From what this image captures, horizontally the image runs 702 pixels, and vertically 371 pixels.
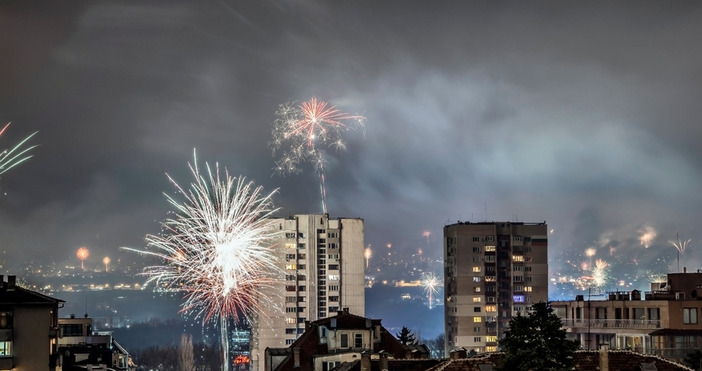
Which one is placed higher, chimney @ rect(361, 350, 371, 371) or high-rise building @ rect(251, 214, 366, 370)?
high-rise building @ rect(251, 214, 366, 370)

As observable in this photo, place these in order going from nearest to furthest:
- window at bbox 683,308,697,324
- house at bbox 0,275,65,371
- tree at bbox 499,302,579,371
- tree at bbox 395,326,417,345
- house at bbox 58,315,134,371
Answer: tree at bbox 499,302,579,371, house at bbox 0,275,65,371, window at bbox 683,308,697,324, house at bbox 58,315,134,371, tree at bbox 395,326,417,345

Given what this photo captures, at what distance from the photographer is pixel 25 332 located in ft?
204

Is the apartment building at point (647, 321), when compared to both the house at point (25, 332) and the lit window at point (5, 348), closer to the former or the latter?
the house at point (25, 332)

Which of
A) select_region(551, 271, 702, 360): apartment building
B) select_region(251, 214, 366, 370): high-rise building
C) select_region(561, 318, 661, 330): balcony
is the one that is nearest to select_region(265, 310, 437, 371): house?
select_region(551, 271, 702, 360): apartment building


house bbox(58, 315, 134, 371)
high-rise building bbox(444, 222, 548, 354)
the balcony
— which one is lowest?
house bbox(58, 315, 134, 371)

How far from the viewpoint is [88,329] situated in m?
101

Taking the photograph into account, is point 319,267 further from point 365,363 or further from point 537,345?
point 537,345

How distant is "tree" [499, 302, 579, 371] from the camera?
42250 millimetres

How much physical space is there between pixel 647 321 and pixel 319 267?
89.0 meters

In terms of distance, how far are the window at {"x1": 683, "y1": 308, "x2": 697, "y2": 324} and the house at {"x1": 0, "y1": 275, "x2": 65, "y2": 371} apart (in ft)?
123

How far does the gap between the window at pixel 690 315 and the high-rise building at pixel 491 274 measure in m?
99.4

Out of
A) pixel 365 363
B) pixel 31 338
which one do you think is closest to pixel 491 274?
pixel 31 338

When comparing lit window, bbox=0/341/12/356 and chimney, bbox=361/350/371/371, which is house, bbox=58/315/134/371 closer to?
lit window, bbox=0/341/12/356

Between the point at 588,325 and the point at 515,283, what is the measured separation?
10099cm
